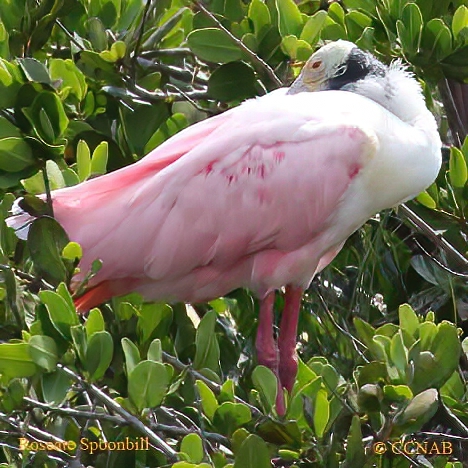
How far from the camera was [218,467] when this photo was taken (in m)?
3.02

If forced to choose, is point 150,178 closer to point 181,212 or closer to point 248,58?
point 181,212

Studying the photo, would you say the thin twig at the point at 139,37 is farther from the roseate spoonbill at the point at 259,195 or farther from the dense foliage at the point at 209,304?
the roseate spoonbill at the point at 259,195

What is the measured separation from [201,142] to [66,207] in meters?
0.56

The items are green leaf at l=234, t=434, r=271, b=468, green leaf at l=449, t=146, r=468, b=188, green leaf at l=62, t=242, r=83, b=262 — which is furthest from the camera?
green leaf at l=449, t=146, r=468, b=188

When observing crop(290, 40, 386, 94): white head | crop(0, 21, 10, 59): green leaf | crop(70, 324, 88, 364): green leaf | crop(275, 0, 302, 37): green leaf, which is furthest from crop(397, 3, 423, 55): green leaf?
crop(70, 324, 88, 364): green leaf

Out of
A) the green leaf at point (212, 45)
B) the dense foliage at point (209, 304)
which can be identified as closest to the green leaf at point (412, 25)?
the dense foliage at point (209, 304)

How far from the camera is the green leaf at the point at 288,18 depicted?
4340 mm

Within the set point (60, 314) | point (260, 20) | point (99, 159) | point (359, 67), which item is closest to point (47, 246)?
point (60, 314)

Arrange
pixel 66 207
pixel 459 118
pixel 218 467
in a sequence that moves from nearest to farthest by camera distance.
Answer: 1. pixel 218 467
2. pixel 66 207
3. pixel 459 118

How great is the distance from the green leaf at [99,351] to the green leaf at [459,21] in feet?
6.19

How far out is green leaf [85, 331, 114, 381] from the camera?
306cm

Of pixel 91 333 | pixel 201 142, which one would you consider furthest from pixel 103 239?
pixel 91 333

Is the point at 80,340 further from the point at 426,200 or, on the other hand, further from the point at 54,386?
the point at 426,200

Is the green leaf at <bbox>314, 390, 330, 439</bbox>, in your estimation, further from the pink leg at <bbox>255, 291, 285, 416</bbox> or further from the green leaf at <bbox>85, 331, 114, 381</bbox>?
the pink leg at <bbox>255, 291, 285, 416</bbox>
